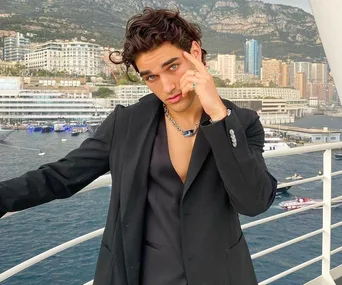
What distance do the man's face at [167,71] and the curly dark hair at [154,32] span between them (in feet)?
0.03

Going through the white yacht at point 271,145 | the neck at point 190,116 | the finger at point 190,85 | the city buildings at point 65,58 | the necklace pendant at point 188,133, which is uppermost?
the city buildings at point 65,58

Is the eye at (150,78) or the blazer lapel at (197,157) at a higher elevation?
the eye at (150,78)

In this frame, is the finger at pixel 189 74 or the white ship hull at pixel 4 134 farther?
the white ship hull at pixel 4 134

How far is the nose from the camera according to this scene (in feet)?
2.29

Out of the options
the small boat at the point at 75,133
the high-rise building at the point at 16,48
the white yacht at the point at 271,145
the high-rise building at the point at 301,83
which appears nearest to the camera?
the white yacht at the point at 271,145

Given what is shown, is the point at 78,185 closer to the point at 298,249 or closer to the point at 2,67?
the point at 298,249

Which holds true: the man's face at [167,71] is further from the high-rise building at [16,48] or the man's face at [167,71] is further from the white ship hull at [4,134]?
the white ship hull at [4,134]

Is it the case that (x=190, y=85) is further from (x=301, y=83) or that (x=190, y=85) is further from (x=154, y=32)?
(x=301, y=83)

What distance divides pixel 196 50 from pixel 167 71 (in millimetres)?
73

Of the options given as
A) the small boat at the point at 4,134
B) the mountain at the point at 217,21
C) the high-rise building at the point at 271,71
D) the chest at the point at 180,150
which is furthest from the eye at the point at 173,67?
the small boat at the point at 4,134

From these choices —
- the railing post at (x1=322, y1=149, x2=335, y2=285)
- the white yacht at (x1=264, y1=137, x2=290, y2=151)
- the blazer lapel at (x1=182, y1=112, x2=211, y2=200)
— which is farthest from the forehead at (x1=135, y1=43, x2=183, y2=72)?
the railing post at (x1=322, y1=149, x2=335, y2=285)

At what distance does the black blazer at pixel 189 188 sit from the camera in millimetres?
666

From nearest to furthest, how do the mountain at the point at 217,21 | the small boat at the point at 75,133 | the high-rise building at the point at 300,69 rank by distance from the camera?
the high-rise building at the point at 300,69
the mountain at the point at 217,21
the small boat at the point at 75,133

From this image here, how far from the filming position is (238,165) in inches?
25.7
